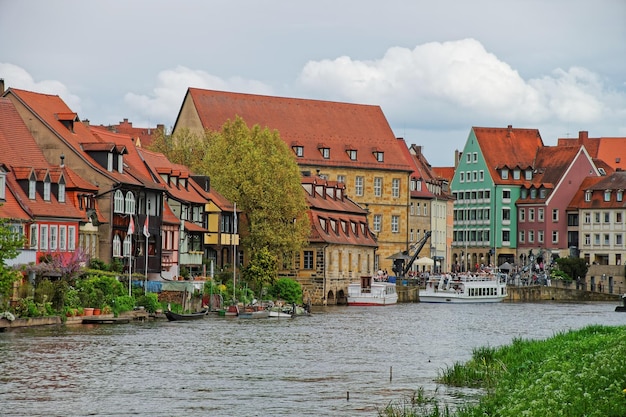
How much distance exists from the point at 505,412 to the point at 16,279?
36.6m

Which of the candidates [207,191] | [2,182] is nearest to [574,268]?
[207,191]

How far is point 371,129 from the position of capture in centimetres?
13788

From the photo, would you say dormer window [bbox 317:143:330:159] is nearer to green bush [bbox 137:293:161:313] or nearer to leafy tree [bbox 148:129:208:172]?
leafy tree [bbox 148:129:208:172]

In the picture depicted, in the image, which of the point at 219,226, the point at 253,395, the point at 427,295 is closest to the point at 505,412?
the point at 253,395

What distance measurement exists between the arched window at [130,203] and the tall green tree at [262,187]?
14.5 meters

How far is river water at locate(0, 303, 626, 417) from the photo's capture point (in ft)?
122

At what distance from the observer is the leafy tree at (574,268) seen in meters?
144

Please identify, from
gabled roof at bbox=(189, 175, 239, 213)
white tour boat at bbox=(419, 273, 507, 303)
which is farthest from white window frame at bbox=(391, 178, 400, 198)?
gabled roof at bbox=(189, 175, 239, 213)

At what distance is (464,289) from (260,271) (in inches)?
1112

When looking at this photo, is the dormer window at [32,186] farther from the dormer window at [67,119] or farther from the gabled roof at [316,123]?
the gabled roof at [316,123]

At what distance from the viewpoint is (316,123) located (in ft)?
440

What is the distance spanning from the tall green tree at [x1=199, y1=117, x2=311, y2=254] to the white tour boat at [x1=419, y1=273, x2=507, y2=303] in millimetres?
19497

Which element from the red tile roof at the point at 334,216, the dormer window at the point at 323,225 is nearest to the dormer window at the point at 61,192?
the red tile roof at the point at 334,216

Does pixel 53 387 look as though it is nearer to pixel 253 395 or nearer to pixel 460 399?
pixel 253 395
